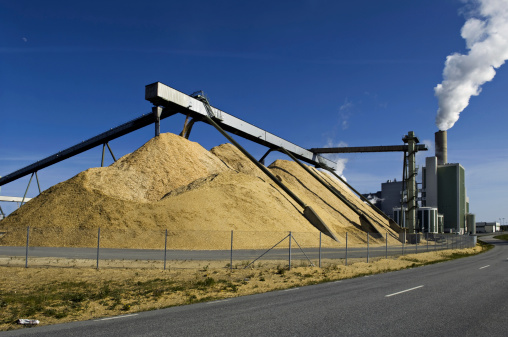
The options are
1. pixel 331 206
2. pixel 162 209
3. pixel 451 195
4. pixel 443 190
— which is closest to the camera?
pixel 162 209

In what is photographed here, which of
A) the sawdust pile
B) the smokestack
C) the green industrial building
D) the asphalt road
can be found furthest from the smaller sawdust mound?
the asphalt road

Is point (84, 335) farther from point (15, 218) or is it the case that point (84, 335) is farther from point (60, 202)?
point (15, 218)

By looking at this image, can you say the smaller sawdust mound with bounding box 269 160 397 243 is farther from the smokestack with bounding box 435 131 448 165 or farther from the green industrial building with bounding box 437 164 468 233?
the smokestack with bounding box 435 131 448 165

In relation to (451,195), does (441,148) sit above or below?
above

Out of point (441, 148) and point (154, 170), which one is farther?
point (441, 148)

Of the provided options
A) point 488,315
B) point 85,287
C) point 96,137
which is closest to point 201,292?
point 85,287

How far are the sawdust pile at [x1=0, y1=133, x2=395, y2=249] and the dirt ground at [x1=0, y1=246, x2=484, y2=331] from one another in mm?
12520

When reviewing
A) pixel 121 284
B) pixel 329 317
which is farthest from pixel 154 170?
pixel 329 317

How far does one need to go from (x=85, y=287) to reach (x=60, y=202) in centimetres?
3142

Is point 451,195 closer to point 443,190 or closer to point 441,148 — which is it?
point 443,190

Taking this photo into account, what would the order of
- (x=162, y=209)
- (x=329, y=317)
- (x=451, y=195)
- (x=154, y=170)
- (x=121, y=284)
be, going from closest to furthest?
(x=329, y=317) < (x=121, y=284) < (x=162, y=209) < (x=154, y=170) < (x=451, y=195)

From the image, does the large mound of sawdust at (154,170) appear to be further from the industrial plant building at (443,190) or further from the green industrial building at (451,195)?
the green industrial building at (451,195)

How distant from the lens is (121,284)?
1544 centimetres

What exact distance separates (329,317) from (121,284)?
9.87 m
